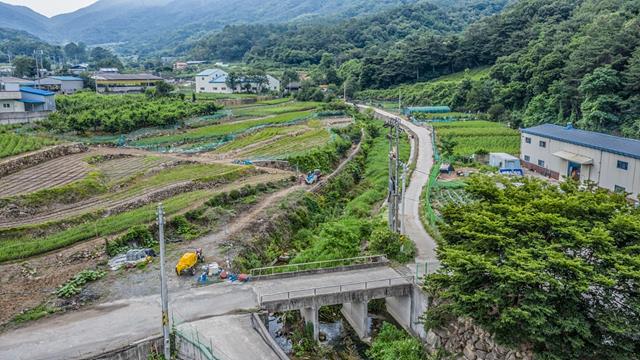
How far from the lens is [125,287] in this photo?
21672mm

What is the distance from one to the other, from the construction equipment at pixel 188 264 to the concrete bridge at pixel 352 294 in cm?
337

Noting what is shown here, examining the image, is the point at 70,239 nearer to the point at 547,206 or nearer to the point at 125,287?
the point at 125,287

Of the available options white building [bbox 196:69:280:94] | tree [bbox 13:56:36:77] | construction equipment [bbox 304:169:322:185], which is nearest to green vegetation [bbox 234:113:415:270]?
construction equipment [bbox 304:169:322:185]

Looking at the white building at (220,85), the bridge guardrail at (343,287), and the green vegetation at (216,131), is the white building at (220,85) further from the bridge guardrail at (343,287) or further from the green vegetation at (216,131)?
the bridge guardrail at (343,287)

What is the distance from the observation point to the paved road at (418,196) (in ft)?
85.7

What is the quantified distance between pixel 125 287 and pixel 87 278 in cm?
202

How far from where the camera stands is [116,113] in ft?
190

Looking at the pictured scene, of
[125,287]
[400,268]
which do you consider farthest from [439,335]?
[125,287]

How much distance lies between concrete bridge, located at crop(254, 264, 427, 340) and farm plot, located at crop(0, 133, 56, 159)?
99.3ft

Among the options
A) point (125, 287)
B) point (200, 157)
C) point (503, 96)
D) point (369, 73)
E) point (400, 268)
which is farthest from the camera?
point (369, 73)

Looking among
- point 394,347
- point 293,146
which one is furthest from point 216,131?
point 394,347

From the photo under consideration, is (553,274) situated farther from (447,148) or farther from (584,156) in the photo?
(447,148)

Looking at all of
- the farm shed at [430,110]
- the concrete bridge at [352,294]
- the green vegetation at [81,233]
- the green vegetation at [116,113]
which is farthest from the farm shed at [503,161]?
the green vegetation at [116,113]

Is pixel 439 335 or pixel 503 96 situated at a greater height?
pixel 503 96
